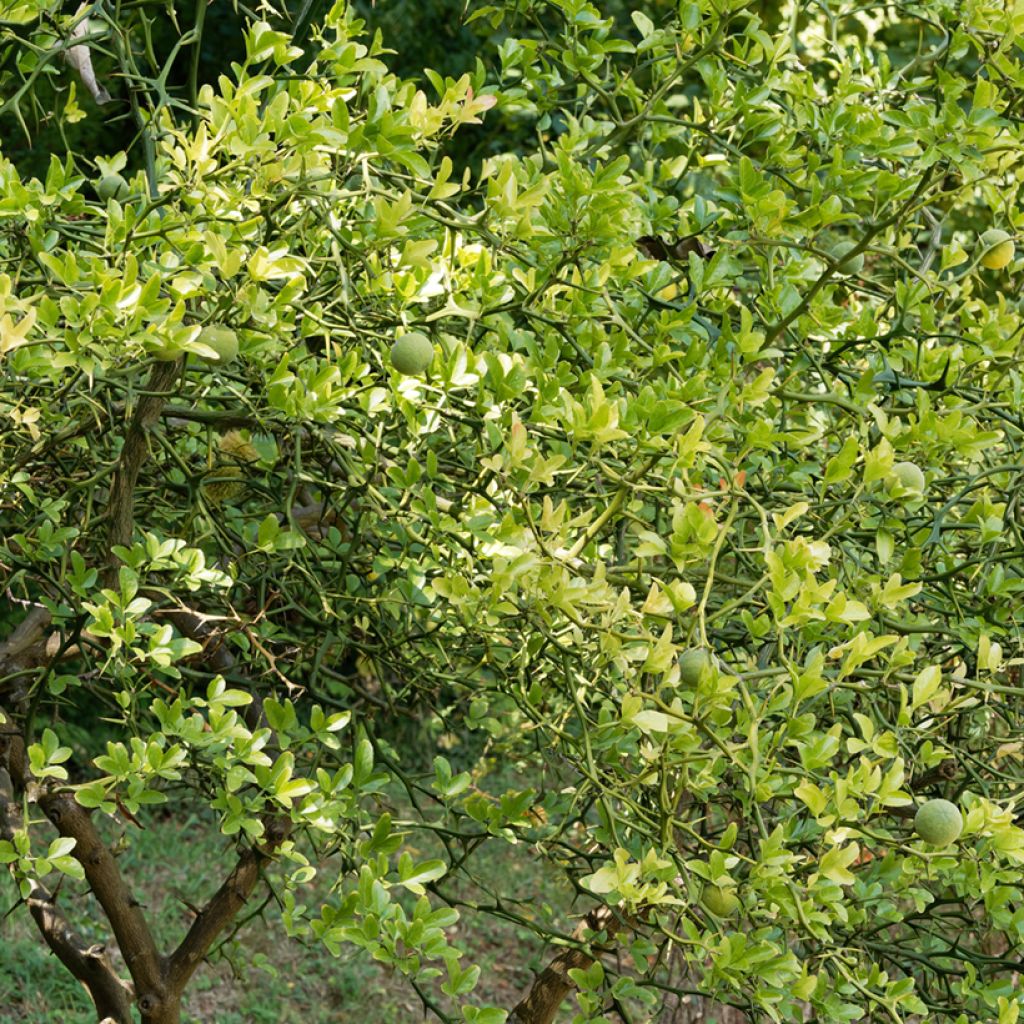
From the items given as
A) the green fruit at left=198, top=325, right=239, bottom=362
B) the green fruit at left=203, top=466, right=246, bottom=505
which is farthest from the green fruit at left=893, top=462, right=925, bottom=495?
the green fruit at left=203, top=466, right=246, bottom=505

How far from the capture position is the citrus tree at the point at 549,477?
133 centimetres

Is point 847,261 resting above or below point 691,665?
above

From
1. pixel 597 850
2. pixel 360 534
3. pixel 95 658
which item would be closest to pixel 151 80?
pixel 360 534

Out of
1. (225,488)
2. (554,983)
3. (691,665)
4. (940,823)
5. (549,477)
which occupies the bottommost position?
(554,983)

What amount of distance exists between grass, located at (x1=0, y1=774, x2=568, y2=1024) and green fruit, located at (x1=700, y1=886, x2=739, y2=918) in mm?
2303

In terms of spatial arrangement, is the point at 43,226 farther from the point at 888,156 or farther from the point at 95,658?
the point at 888,156

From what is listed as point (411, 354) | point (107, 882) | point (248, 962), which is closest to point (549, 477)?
point (411, 354)

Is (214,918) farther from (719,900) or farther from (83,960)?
(719,900)

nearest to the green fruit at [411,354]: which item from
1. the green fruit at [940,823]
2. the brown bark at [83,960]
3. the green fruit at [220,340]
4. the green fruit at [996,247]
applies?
the green fruit at [220,340]

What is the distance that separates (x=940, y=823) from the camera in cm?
133

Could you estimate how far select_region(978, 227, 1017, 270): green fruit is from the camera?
5.84 ft

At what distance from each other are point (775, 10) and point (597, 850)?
15.5ft

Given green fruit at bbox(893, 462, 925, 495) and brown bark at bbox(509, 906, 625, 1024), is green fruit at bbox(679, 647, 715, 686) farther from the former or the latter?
brown bark at bbox(509, 906, 625, 1024)

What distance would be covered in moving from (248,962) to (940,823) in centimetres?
287
